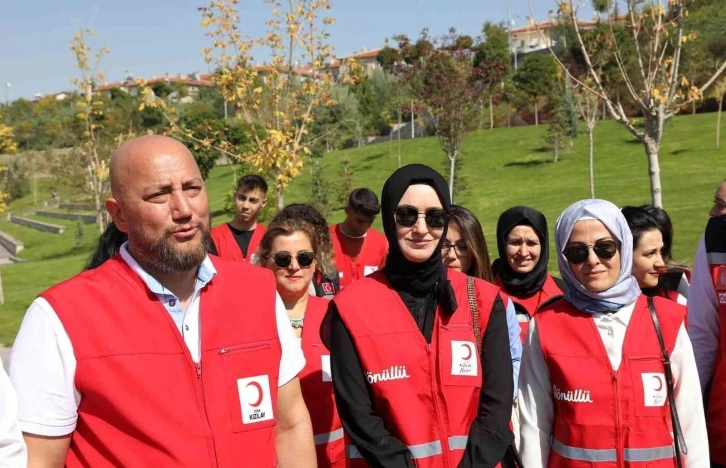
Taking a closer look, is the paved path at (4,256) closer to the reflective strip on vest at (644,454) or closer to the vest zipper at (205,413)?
the vest zipper at (205,413)

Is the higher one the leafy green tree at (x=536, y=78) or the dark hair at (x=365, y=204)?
the leafy green tree at (x=536, y=78)

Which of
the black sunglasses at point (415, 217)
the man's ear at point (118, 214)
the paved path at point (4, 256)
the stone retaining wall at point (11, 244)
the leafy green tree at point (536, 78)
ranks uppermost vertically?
the leafy green tree at point (536, 78)

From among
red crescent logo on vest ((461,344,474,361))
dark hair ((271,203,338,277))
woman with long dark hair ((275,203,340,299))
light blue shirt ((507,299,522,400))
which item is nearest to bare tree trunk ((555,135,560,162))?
woman with long dark hair ((275,203,340,299))

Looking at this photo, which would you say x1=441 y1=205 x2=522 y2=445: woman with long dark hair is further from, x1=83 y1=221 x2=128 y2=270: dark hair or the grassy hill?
the grassy hill

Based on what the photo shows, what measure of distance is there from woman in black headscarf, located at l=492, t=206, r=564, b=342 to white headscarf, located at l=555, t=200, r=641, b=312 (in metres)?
1.19

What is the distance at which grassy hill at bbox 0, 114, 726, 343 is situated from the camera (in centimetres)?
2225

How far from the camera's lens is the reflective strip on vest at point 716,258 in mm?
3479

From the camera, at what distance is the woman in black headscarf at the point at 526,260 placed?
4.46m

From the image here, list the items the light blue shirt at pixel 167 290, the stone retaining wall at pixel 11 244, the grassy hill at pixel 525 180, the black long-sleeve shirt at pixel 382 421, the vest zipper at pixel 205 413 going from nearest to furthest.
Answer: the vest zipper at pixel 205 413 < the light blue shirt at pixel 167 290 < the black long-sleeve shirt at pixel 382 421 < the grassy hill at pixel 525 180 < the stone retaining wall at pixel 11 244

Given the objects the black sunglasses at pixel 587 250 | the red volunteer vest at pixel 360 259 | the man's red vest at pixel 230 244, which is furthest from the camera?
the red volunteer vest at pixel 360 259

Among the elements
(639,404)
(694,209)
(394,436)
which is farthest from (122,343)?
(694,209)

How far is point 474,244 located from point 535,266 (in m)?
0.40

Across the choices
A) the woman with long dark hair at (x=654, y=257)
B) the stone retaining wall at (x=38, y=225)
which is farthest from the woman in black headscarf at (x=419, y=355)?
the stone retaining wall at (x=38, y=225)

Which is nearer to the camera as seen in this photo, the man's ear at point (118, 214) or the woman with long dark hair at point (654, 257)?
the man's ear at point (118, 214)
